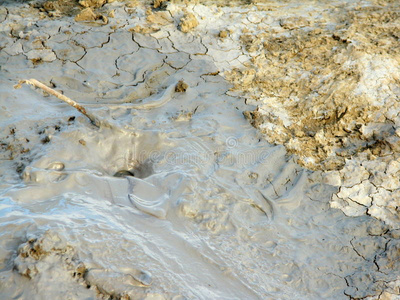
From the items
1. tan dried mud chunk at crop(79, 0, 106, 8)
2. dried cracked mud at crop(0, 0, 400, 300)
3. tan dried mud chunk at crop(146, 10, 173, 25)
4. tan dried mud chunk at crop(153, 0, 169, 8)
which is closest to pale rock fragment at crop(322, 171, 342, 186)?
dried cracked mud at crop(0, 0, 400, 300)

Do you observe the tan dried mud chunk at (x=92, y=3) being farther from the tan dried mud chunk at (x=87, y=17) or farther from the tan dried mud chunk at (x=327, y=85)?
the tan dried mud chunk at (x=327, y=85)

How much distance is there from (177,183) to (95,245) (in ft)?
2.92

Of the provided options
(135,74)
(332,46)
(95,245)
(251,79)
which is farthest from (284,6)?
(95,245)

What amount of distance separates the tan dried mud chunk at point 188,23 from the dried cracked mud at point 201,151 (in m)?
0.01

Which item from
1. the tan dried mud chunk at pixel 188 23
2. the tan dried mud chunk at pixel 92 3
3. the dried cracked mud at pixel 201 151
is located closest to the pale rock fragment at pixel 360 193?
the dried cracked mud at pixel 201 151

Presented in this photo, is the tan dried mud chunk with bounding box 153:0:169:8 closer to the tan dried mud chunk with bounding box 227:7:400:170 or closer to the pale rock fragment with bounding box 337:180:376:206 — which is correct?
the tan dried mud chunk with bounding box 227:7:400:170

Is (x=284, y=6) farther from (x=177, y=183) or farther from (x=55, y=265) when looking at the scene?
(x=55, y=265)

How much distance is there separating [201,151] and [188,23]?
190cm

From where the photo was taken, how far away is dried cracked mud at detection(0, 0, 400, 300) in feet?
7.82

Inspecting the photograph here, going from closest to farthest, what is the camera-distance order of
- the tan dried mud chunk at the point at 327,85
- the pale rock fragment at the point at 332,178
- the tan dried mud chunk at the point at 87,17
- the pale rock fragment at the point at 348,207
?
the pale rock fragment at the point at 348,207 → the pale rock fragment at the point at 332,178 → the tan dried mud chunk at the point at 327,85 → the tan dried mud chunk at the point at 87,17

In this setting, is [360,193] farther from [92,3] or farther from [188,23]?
[92,3]

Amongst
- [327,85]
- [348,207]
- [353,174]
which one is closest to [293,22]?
[327,85]

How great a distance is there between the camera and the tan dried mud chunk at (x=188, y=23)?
4637 mm

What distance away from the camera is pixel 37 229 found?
2311 millimetres
